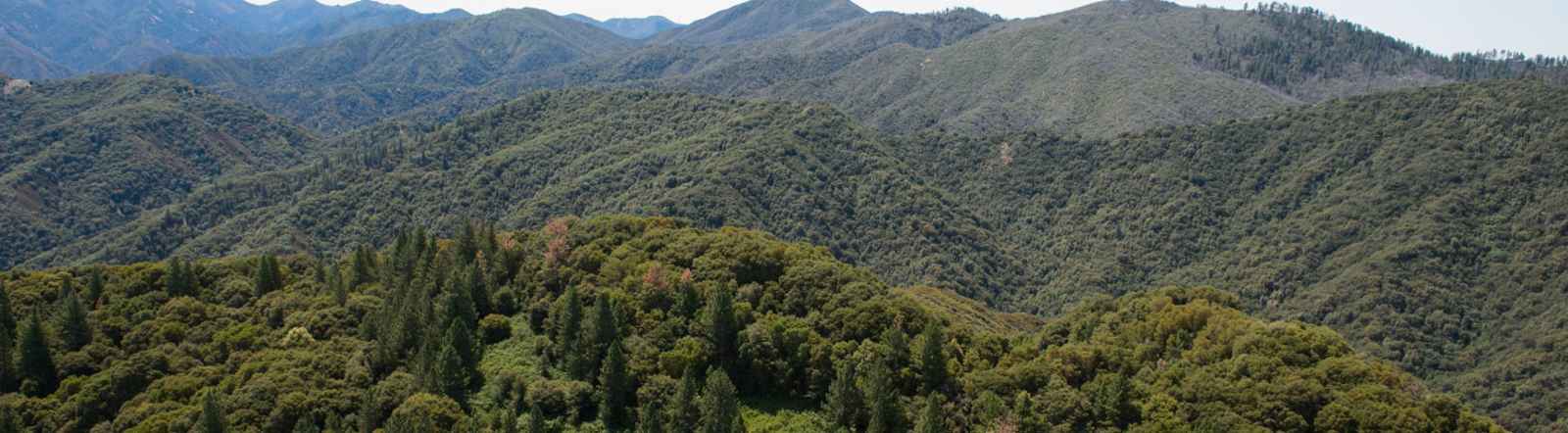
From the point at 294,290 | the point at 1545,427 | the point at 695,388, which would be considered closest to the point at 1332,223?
the point at 1545,427

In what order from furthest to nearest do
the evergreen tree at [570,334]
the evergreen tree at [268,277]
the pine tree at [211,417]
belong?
the evergreen tree at [268,277] < the evergreen tree at [570,334] < the pine tree at [211,417]

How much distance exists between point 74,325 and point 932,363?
65.3 m

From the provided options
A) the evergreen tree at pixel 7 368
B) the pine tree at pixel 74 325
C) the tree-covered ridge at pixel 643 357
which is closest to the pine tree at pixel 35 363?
the tree-covered ridge at pixel 643 357

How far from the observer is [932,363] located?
204 ft

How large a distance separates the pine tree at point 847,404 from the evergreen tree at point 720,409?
626 cm

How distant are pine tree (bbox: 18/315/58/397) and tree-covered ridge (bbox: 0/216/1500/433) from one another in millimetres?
143

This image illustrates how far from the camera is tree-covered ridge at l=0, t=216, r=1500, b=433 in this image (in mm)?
57938

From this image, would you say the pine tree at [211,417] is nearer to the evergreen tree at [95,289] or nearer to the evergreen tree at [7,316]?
the evergreen tree at [7,316]

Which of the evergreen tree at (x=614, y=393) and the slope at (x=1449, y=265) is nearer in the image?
the evergreen tree at (x=614, y=393)

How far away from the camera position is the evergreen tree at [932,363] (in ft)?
203

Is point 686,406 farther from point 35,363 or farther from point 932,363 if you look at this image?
point 35,363

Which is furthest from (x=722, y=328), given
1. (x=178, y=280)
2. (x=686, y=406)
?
(x=178, y=280)

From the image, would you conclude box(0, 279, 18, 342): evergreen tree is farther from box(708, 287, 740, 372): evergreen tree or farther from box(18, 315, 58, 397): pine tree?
box(708, 287, 740, 372): evergreen tree

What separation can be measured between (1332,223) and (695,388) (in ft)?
561
